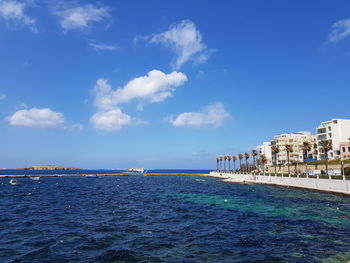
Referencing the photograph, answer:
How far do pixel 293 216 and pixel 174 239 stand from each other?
17386 mm

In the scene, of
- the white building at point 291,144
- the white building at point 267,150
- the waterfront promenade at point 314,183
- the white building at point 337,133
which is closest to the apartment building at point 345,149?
the white building at point 337,133

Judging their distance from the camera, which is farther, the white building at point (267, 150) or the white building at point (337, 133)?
the white building at point (267, 150)

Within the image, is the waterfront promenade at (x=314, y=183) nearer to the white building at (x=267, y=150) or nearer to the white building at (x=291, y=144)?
the white building at (x=291, y=144)

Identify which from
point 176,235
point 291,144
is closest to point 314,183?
point 176,235

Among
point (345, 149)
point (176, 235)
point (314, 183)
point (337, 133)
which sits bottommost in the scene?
point (176, 235)

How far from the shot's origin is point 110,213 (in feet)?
113

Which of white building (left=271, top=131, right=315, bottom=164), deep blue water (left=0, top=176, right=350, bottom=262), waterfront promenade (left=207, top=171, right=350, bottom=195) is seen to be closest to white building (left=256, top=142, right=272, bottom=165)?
white building (left=271, top=131, right=315, bottom=164)

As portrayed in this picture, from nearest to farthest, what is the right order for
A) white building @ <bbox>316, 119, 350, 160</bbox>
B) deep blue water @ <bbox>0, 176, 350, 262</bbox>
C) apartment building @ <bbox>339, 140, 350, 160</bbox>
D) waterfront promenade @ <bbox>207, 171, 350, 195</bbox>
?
deep blue water @ <bbox>0, 176, 350, 262</bbox> → waterfront promenade @ <bbox>207, 171, 350, 195</bbox> → apartment building @ <bbox>339, 140, 350, 160</bbox> → white building @ <bbox>316, 119, 350, 160</bbox>

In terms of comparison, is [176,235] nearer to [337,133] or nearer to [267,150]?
[337,133]

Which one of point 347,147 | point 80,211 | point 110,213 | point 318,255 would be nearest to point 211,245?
point 318,255

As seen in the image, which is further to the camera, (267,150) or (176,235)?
(267,150)

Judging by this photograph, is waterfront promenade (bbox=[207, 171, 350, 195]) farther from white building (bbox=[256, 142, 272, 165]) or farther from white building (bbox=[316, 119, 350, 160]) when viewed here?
white building (bbox=[256, 142, 272, 165])

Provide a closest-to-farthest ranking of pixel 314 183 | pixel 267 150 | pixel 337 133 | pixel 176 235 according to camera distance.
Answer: pixel 176 235
pixel 314 183
pixel 337 133
pixel 267 150

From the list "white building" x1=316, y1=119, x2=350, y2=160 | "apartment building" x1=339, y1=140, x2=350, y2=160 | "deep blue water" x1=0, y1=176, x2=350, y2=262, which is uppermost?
"white building" x1=316, y1=119, x2=350, y2=160
